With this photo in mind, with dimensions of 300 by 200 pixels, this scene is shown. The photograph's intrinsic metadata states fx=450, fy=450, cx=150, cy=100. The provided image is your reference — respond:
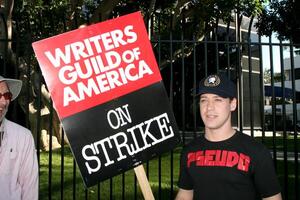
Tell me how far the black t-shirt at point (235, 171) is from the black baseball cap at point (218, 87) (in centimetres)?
27

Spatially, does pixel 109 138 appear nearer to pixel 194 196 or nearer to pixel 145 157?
pixel 145 157

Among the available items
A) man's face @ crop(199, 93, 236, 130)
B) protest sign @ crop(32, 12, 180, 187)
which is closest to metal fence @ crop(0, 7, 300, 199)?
protest sign @ crop(32, 12, 180, 187)

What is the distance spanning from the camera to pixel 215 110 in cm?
274

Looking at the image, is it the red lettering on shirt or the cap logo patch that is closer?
the red lettering on shirt

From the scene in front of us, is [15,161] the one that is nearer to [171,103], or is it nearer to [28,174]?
[28,174]

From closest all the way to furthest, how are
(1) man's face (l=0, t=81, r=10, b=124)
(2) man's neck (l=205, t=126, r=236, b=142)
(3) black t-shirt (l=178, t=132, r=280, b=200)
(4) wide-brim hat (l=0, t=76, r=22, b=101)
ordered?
(3) black t-shirt (l=178, t=132, r=280, b=200) → (2) man's neck (l=205, t=126, r=236, b=142) → (1) man's face (l=0, t=81, r=10, b=124) → (4) wide-brim hat (l=0, t=76, r=22, b=101)

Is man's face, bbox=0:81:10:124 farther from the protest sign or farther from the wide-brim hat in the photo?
the protest sign

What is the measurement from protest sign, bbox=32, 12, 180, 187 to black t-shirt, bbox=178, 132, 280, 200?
2.26 feet

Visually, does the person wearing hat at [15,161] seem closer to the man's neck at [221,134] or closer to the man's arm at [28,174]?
the man's arm at [28,174]

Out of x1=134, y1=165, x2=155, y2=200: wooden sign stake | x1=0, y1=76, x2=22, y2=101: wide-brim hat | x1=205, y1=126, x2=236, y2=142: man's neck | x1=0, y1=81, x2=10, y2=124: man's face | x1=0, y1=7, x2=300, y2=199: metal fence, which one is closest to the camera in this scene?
x1=205, y1=126, x2=236, y2=142: man's neck

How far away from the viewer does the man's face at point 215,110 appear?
2713mm

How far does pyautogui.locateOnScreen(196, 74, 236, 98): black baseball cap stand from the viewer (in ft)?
9.07

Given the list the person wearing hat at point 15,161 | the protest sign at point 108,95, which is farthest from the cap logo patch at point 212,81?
the person wearing hat at point 15,161

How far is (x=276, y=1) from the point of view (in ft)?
57.0
